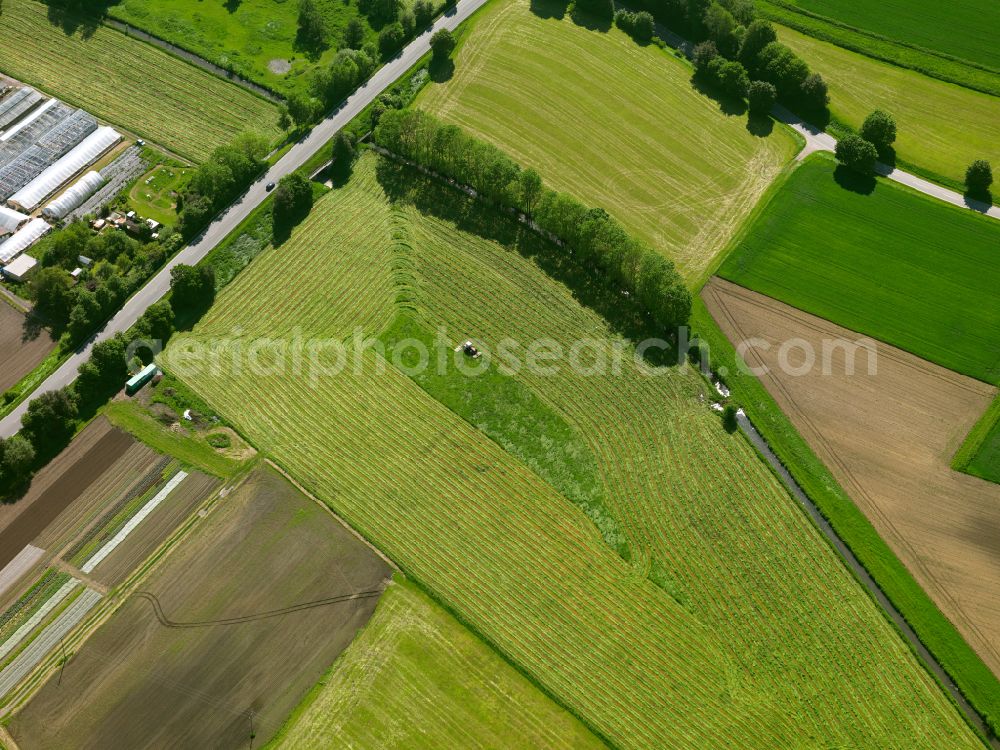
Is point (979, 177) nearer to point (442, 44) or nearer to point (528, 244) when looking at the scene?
point (528, 244)

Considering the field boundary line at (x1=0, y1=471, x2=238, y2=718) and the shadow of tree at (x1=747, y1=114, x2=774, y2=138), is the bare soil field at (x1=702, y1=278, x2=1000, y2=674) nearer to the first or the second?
the shadow of tree at (x1=747, y1=114, x2=774, y2=138)

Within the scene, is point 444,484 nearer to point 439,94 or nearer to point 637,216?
point 637,216

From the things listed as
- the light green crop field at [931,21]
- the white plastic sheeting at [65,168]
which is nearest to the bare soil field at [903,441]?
the light green crop field at [931,21]

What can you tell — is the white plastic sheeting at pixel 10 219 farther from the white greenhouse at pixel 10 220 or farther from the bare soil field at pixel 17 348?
the bare soil field at pixel 17 348

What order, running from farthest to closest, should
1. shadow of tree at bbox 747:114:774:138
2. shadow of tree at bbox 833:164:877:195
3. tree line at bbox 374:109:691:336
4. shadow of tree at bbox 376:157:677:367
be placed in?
shadow of tree at bbox 747:114:774:138 → shadow of tree at bbox 833:164:877:195 → shadow of tree at bbox 376:157:677:367 → tree line at bbox 374:109:691:336

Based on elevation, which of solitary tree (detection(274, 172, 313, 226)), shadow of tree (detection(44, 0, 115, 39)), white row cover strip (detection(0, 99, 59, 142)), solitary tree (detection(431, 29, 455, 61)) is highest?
solitary tree (detection(431, 29, 455, 61))

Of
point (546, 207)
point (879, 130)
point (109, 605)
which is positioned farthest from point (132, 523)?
point (879, 130)

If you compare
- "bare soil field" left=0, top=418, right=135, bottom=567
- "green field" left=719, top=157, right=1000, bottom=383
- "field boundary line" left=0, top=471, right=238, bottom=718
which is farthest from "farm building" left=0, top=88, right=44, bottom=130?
"green field" left=719, top=157, right=1000, bottom=383
